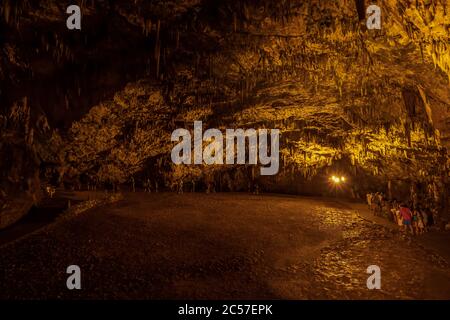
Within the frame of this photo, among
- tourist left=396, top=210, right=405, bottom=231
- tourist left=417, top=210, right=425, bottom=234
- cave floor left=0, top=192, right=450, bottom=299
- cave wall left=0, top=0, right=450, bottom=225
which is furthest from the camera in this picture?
tourist left=396, top=210, right=405, bottom=231

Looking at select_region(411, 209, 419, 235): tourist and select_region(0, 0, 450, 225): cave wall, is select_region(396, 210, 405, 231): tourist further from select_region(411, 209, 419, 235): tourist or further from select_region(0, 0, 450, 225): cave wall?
select_region(0, 0, 450, 225): cave wall

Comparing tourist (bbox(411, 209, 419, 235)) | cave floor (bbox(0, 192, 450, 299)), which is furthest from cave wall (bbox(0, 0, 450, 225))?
cave floor (bbox(0, 192, 450, 299))

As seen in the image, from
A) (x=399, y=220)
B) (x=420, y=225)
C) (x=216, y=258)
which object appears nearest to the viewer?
(x=216, y=258)

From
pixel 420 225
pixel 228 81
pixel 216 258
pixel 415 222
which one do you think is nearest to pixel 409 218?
pixel 415 222

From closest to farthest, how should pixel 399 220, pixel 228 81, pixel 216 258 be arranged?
1. pixel 216 258
2. pixel 399 220
3. pixel 228 81

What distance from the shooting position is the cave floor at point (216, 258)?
6012mm

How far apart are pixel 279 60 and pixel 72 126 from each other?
317 inches

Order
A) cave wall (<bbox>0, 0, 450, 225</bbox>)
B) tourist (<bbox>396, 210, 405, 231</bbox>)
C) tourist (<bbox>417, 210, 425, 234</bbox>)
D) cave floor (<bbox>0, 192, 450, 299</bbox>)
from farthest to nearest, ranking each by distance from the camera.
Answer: tourist (<bbox>396, 210, 405, 231</bbox>) → tourist (<bbox>417, 210, 425, 234</bbox>) → cave wall (<bbox>0, 0, 450, 225</bbox>) → cave floor (<bbox>0, 192, 450, 299</bbox>)

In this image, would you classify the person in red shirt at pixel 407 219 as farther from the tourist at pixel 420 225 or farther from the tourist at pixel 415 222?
the tourist at pixel 420 225

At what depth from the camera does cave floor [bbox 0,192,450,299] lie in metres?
6.01

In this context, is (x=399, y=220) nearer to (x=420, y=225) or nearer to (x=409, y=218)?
(x=409, y=218)

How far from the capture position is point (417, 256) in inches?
316

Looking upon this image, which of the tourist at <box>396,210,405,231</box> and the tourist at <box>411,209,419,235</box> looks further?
the tourist at <box>396,210,405,231</box>

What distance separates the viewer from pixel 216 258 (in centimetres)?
754
